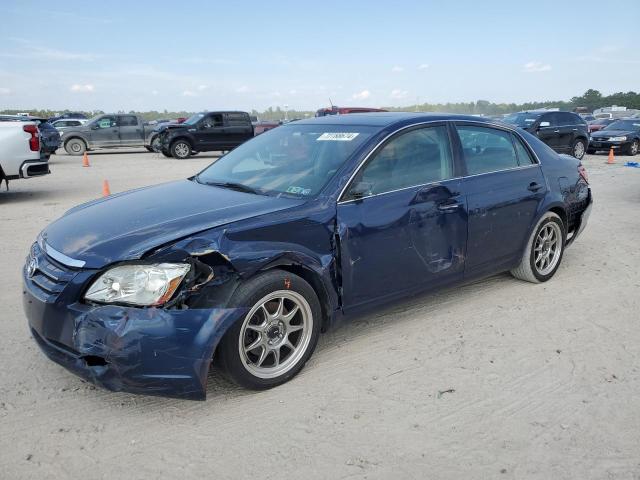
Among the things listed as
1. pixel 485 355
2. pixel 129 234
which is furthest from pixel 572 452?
pixel 129 234

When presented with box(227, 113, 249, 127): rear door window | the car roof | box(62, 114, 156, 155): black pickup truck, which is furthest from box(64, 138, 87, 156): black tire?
the car roof

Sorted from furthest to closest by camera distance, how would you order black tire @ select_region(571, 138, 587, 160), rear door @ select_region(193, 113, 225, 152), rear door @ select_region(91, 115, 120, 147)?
rear door @ select_region(91, 115, 120, 147) → rear door @ select_region(193, 113, 225, 152) → black tire @ select_region(571, 138, 587, 160)

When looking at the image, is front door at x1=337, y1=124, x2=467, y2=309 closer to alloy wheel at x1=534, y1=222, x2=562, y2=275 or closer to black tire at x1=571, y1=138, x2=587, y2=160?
alloy wheel at x1=534, y1=222, x2=562, y2=275

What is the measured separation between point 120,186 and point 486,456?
11.2 m

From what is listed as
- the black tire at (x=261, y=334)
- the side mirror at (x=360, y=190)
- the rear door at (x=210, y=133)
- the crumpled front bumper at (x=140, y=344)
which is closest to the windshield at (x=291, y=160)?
→ the side mirror at (x=360, y=190)

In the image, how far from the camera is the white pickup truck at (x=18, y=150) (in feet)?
31.4

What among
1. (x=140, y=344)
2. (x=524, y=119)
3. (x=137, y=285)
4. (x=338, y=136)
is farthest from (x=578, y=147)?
(x=140, y=344)

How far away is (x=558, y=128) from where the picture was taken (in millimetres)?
18312

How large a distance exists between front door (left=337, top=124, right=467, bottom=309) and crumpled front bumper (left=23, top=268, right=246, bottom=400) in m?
1.04

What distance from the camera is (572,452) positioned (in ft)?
8.87

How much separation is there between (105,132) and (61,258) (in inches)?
867

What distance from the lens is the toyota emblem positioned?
3.25m

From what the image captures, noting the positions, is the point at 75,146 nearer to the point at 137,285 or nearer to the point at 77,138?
the point at 77,138

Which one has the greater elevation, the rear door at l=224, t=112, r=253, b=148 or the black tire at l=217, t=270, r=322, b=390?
the rear door at l=224, t=112, r=253, b=148
